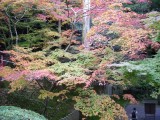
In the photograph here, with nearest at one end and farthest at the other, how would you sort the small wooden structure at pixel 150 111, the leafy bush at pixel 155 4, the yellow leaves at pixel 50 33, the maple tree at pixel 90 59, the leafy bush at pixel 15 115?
the leafy bush at pixel 15 115 < the maple tree at pixel 90 59 < the yellow leaves at pixel 50 33 < the small wooden structure at pixel 150 111 < the leafy bush at pixel 155 4

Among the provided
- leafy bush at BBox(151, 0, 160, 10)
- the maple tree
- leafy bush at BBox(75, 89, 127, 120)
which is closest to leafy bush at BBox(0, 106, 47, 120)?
the maple tree

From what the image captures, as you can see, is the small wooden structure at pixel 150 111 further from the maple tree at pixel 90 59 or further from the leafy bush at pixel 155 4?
the leafy bush at pixel 155 4

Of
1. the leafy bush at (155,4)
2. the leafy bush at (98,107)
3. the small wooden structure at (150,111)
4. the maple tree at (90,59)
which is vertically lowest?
the small wooden structure at (150,111)

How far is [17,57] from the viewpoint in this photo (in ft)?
23.0

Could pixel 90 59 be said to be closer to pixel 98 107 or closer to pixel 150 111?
pixel 98 107

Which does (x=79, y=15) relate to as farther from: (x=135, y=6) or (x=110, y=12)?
(x=135, y=6)

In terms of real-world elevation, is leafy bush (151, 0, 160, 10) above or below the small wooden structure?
above

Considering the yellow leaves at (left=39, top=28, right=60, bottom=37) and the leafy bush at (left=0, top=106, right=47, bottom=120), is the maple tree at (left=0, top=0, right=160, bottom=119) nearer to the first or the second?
the yellow leaves at (left=39, top=28, right=60, bottom=37)

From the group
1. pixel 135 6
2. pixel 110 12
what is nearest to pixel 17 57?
pixel 110 12

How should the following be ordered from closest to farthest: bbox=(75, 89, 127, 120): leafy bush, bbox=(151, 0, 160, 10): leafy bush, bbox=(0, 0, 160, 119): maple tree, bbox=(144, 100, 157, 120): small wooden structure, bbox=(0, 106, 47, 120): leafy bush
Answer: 1. bbox=(0, 106, 47, 120): leafy bush
2. bbox=(0, 0, 160, 119): maple tree
3. bbox=(75, 89, 127, 120): leafy bush
4. bbox=(144, 100, 157, 120): small wooden structure
5. bbox=(151, 0, 160, 10): leafy bush

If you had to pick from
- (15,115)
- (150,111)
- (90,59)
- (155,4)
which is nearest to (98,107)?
(90,59)

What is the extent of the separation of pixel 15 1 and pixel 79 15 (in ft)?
7.12

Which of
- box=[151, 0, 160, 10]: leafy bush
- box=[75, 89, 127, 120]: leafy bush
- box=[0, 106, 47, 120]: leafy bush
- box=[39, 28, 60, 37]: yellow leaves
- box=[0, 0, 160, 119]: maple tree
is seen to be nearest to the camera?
box=[0, 106, 47, 120]: leafy bush

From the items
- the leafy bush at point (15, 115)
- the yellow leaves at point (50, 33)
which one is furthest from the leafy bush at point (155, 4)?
the leafy bush at point (15, 115)
